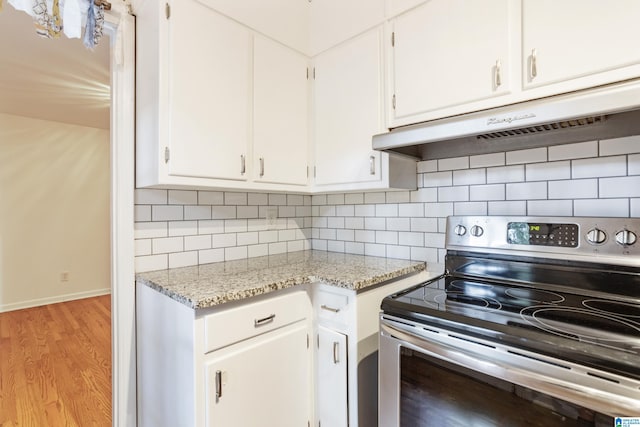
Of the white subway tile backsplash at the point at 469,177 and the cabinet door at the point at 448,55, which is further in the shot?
the white subway tile backsplash at the point at 469,177

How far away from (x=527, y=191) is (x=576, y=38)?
603 millimetres

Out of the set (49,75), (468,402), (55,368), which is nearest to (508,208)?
(468,402)

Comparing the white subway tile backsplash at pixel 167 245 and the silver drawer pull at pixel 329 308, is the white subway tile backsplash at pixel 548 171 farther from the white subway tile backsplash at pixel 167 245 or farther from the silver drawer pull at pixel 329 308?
the white subway tile backsplash at pixel 167 245

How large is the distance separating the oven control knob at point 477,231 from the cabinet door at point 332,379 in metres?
0.73

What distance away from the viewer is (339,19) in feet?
5.55

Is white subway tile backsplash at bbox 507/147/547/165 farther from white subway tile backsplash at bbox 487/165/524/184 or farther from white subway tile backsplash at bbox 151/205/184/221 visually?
white subway tile backsplash at bbox 151/205/184/221

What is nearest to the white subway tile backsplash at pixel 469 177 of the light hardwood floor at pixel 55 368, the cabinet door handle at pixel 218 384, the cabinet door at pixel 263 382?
the cabinet door at pixel 263 382

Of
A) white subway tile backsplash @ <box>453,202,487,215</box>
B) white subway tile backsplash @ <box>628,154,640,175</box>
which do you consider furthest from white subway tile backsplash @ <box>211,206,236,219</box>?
white subway tile backsplash @ <box>628,154,640,175</box>

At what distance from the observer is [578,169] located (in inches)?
50.4

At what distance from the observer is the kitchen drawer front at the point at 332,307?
1.35 m

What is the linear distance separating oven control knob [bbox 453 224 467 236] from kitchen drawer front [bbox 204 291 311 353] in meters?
0.75

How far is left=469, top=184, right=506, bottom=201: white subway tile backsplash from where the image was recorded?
146 centimetres

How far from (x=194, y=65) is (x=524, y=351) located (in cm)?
155

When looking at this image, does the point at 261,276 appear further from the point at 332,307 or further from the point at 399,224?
the point at 399,224
